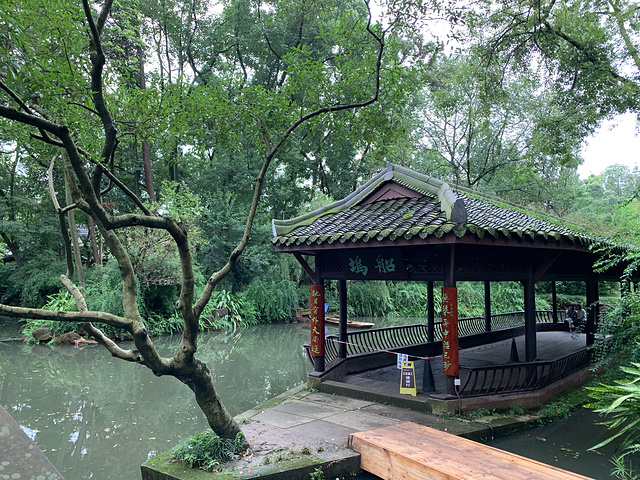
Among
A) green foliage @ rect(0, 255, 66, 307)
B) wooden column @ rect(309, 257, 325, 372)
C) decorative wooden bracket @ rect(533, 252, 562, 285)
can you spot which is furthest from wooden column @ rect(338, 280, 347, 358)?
green foliage @ rect(0, 255, 66, 307)

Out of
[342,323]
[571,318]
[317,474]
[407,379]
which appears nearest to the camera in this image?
[317,474]

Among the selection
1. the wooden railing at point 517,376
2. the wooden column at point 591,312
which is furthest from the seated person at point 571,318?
the wooden railing at point 517,376

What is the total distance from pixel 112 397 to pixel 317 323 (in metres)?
4.73

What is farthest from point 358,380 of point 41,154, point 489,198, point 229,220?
point 229,220

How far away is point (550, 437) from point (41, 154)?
298 inches

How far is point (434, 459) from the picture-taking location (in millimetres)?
3902

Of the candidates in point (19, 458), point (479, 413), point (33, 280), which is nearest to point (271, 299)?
point (33, 280)

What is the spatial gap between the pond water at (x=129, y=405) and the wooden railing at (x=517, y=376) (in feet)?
2.26

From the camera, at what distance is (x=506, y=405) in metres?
6.66

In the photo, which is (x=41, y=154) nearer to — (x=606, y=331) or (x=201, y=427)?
(x=201, y=427)

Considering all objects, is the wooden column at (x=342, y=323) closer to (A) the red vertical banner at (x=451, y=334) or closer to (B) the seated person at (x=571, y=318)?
(A) the red vertical banner at (x=451, y=334)

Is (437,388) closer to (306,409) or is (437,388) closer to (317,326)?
(317,326)

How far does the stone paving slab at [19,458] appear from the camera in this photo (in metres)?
1.77

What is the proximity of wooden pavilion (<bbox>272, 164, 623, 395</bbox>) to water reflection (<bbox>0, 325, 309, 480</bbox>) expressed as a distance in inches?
111
